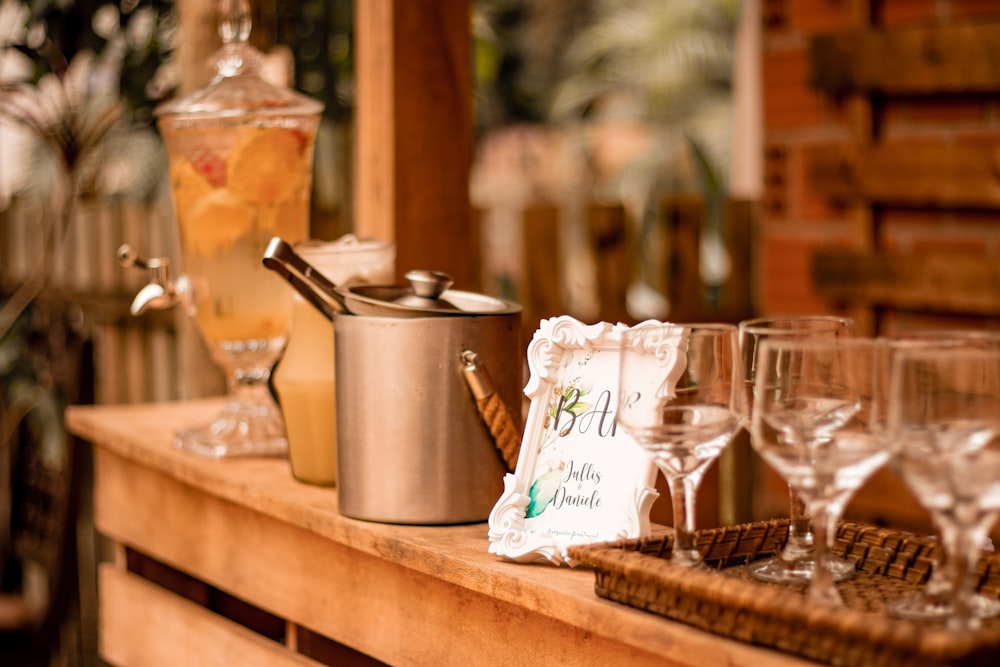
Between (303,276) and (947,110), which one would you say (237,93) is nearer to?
(303,276)

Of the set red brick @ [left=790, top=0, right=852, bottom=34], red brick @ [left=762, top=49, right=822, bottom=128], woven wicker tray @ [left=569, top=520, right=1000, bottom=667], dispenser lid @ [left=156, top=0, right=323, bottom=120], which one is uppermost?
red brick @ [left=790, top=0, right=852, bottom=34]

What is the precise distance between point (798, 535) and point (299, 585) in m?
0.61

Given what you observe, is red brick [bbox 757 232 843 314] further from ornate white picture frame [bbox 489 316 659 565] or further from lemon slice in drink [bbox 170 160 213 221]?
→ ornate white picture frame [bbox 489 316 659 565]

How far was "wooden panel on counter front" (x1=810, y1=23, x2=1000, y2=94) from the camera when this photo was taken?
2.46 meters

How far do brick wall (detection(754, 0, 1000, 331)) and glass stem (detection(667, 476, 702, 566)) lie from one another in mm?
1703

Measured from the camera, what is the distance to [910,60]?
260 cm

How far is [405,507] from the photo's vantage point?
4.19ft

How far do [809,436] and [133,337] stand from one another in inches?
118

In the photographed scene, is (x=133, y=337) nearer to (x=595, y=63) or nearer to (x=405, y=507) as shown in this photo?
(x=405, y=507)

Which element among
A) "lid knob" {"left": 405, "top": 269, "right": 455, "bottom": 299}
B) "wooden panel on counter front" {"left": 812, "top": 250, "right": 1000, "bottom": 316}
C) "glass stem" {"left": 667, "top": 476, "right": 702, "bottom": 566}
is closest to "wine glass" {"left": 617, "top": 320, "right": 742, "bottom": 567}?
"glass stem" {"left": 667, "top": 476, "right": 702, "bottom": 566}

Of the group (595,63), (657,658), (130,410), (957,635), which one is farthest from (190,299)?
(595,63)

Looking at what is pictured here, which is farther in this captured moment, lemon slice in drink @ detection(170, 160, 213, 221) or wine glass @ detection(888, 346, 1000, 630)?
lemon slice in drink @ detection(170, 160, 213, 221)

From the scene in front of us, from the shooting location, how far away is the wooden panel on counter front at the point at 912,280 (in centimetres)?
249

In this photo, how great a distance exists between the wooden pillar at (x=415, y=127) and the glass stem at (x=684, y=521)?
1.02 metres
